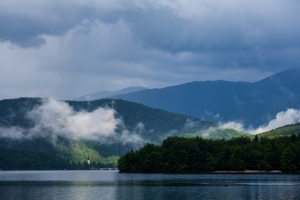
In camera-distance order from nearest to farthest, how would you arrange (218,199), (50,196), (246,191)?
(218,199)
(50,196)
(246,191)

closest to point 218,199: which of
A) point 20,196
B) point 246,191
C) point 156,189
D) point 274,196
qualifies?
point 274,196

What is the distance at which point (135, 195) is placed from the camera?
105312mm

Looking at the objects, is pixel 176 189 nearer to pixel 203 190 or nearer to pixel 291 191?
pixel 203 190

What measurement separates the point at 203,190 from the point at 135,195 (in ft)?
58.4

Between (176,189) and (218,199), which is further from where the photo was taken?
(176,189)

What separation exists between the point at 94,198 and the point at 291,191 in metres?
39.5

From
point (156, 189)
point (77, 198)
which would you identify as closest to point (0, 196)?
point (77, 198)

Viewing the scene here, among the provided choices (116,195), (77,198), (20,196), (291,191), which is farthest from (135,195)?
(291,191)

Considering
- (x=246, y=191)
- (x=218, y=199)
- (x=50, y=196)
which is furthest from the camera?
(x=246, y=191)

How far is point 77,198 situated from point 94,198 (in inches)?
→ 122

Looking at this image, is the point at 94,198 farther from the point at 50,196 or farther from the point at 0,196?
the point at 0,196

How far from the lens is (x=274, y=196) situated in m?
99.6

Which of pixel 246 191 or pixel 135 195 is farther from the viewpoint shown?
pixel 246 191

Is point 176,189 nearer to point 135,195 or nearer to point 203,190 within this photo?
point 203,190
